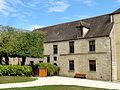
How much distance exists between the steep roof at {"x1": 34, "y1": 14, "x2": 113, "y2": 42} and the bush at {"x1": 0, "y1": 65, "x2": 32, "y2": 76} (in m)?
7.71

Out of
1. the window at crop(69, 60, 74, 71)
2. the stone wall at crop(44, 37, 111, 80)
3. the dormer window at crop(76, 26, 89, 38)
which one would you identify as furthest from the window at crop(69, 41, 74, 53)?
the window at crop(69, 60, 74, 71)

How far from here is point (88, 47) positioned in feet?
109

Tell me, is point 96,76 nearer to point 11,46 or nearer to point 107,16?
point 107,16

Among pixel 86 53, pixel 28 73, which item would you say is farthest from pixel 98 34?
pixel 28 73

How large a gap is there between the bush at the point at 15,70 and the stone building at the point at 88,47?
19.1 ft

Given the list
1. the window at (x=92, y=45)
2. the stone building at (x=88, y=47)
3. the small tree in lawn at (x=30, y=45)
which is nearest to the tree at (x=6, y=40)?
the small tree in lawn at (x=30, y=45)

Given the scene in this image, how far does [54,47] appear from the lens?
38344 millimetres

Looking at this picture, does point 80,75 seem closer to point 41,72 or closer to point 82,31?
point 41,72

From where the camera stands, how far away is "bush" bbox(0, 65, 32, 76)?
30803 mm

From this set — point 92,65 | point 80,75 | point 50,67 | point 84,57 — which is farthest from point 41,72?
point 92,65

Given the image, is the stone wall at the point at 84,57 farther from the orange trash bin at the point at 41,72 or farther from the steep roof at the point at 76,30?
the orange trash bin at the point at 41,72

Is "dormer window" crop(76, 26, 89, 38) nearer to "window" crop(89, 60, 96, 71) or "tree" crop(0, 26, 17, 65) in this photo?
"window" crop(89, 60, 96, 71)

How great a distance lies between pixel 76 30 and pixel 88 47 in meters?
4.72

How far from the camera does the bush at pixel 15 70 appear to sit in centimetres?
3080
